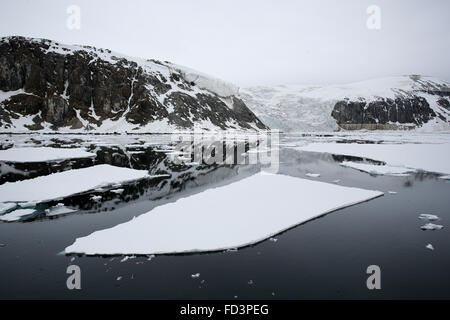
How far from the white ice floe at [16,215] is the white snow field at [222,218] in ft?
12.2

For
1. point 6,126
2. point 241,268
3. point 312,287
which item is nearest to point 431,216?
point 312,287

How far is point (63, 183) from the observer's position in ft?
47.9

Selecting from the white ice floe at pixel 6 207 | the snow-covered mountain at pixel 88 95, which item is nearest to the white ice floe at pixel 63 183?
the white ice floe at pixel 6 207

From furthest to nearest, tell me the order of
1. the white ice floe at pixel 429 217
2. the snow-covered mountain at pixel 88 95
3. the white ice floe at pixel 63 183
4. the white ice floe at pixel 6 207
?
the snow-covered mountain at pixel 88 95 < the white ice floe at pixel 63 183 < the white ice floe at pixel 6 207 < the white ice floe at pixel 429 217

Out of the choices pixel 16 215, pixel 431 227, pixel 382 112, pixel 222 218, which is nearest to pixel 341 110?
pixel 382 112

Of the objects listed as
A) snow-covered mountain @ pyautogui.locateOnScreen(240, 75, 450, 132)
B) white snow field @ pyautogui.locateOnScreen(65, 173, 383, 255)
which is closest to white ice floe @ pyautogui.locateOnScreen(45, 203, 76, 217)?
white snow field @ pyautogui.locateOnScreen(65, 173, 383, 255)

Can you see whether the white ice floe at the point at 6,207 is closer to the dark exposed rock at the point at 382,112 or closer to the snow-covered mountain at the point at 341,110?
the snow-covered mountain at the point at 341,110

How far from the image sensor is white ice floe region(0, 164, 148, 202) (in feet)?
40.6

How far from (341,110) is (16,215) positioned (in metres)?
170

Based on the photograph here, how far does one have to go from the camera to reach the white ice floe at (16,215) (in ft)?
31.6

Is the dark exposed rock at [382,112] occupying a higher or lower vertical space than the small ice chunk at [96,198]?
higher

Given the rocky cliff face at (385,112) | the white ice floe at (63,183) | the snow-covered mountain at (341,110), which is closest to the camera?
the white ice floe at (63,183)
